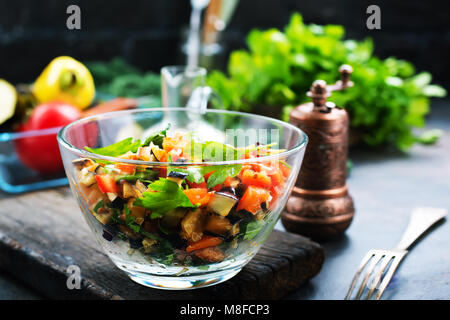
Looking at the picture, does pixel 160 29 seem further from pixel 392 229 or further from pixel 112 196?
pixel 112 196

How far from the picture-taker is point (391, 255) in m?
0.87

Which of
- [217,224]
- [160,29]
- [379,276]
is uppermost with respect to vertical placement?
[160,29]

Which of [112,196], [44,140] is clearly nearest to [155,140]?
[112,196]

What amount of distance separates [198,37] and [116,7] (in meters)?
→ 0.52

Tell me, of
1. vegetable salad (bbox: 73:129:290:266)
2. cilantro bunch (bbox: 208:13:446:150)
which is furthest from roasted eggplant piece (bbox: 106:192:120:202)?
cilantro bunch (bbox: 208:13:446:150)

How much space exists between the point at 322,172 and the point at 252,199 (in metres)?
0.30

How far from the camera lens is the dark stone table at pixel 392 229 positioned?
0.86 m

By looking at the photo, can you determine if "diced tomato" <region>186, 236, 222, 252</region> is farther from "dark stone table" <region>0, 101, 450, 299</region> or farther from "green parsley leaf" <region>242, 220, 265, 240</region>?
"dark stone table" <region>0, 101, 450, 299</region>

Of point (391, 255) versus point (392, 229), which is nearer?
point (391, 255)

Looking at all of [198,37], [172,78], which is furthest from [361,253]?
[198,37]

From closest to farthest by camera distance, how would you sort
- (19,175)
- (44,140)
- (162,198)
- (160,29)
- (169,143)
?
(162,198) < (169,143) < (44,140) < (19,175) < (160,29)

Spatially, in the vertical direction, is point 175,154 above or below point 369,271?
above
